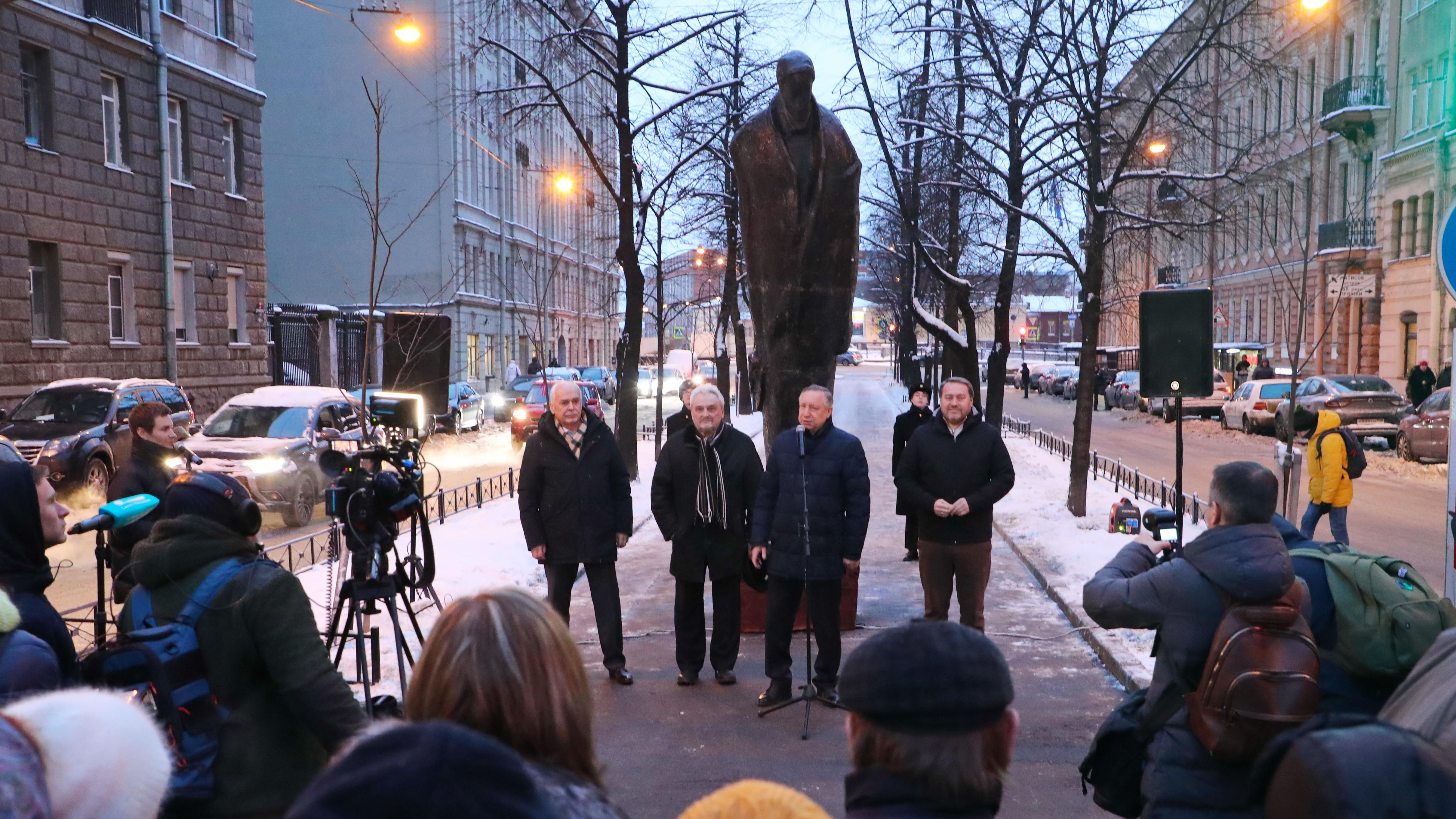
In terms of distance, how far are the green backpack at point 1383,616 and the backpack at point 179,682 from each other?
309 cm

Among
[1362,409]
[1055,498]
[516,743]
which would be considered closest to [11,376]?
[1055,498]

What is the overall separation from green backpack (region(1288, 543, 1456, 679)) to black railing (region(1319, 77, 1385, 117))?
129 feet

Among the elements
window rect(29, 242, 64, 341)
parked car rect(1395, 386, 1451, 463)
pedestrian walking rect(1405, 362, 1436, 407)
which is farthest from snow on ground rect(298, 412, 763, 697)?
pedestrian walking rect(1405, 362, 1436, 407)

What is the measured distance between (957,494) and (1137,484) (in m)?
8.56

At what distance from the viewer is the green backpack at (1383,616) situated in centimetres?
315

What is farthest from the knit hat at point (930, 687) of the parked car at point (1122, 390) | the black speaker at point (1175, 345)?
the parked car at point (1122, 390)

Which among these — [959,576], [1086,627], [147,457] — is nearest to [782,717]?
[959,576]

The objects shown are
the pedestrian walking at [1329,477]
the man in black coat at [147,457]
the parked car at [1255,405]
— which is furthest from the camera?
the parked car at [1255,405]

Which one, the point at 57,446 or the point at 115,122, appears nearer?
the point at 57,446

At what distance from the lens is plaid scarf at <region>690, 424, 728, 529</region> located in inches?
298

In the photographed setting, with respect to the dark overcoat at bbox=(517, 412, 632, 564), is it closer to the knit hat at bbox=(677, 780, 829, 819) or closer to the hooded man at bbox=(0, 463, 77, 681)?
the hooded man at bbox=(0, 463, 77, 681)

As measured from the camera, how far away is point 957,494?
7672mm

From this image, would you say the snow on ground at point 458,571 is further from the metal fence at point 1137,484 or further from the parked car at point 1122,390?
the parked car at point 1122,390

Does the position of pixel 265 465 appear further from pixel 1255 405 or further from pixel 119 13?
pixel 1255 405
